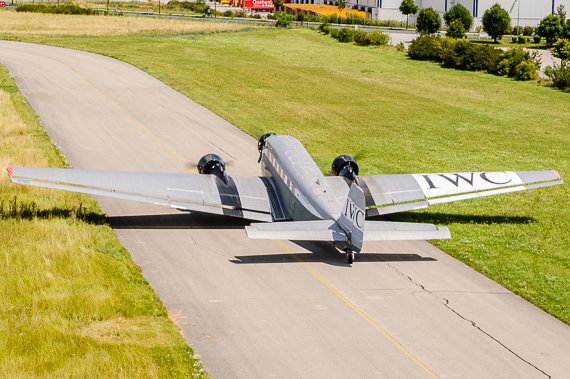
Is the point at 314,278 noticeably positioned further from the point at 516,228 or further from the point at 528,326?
the point at 516,228

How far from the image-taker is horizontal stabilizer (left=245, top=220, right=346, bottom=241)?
1973 centimetres

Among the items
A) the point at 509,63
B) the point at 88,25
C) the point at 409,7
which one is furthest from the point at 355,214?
the point at 409,7

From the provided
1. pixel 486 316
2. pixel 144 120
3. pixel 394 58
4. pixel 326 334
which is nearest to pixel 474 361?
pixel 486 316

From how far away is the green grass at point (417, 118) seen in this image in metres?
25.6

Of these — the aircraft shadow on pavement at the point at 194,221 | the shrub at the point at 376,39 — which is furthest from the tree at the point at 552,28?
the aircraft shadow on pavement at the point at 194,221

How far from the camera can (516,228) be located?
2778 cm

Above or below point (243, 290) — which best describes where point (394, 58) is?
above

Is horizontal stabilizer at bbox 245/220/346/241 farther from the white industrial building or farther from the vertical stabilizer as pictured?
the white industrial building

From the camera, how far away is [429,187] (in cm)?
2662

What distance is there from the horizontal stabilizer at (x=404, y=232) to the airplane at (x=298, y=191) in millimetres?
35

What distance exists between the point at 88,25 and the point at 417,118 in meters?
70.5

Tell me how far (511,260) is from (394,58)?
207 feet

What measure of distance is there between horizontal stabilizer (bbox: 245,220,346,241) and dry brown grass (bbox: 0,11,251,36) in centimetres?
8022

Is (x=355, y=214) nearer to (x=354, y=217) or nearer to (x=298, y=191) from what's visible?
(x=354, y=217)
